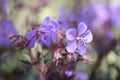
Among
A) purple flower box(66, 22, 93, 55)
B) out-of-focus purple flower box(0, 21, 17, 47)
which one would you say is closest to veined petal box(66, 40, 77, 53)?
purple flower box(66, 22, 93, 55)

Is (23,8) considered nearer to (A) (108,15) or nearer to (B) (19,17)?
(B) (19,17)

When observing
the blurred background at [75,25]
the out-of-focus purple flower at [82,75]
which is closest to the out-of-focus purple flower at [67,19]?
the blurred background at [75,25]

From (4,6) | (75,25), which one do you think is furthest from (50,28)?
(4,6)

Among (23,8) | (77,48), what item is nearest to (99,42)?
(23,8)

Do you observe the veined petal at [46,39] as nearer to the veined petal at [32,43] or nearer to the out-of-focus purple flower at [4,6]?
the veined petal at [32,43]

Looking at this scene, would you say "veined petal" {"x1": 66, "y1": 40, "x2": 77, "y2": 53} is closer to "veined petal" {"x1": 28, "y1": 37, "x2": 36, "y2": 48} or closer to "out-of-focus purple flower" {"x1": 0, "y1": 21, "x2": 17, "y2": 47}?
"veined petal" {"x1": 28, "y1": 37, "x2": 36, "y2": 48}

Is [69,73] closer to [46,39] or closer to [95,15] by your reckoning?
[46,39]

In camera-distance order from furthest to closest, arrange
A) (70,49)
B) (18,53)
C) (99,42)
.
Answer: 1. (99,42)
2. (18,53)
3. (70,49)
